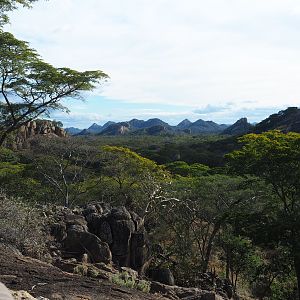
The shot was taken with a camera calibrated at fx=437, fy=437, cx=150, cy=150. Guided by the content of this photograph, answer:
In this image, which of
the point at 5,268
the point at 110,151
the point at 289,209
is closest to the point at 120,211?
the point at 289,209

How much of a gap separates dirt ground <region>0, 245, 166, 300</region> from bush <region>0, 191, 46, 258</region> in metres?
1.44

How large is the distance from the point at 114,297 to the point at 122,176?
72.0ft

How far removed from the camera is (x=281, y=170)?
14359mm

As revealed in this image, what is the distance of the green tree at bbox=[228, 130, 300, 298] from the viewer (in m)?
13.7

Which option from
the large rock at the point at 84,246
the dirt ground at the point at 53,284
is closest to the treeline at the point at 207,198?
the large rock at the point at 84,246

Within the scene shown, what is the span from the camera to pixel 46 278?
682 centimetres

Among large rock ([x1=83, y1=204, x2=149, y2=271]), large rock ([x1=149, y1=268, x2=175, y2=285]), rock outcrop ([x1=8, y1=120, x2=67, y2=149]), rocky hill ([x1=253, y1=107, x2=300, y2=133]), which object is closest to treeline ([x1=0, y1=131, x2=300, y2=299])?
large rock ([x1=83, y1=204, x2=149, y2=271])

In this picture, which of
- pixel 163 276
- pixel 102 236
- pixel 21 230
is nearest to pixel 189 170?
pixel 102 236

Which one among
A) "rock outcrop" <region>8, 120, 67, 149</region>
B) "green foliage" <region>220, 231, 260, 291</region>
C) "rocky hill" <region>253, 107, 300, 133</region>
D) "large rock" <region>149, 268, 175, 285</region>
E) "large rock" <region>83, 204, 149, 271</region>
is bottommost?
"green foliage" <region>220, 231, 260, 291</region>

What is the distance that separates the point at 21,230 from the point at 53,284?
3.53 m

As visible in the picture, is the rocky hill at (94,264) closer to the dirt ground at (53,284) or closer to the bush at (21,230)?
the dirt ground at (53,284)

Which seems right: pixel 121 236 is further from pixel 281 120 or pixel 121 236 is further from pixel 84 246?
pixel 281 120

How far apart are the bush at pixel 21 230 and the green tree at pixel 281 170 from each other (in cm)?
746

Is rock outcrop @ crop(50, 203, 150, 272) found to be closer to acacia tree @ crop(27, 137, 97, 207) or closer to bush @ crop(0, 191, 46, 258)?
bush @ crop(0, 191, 46, 258)
